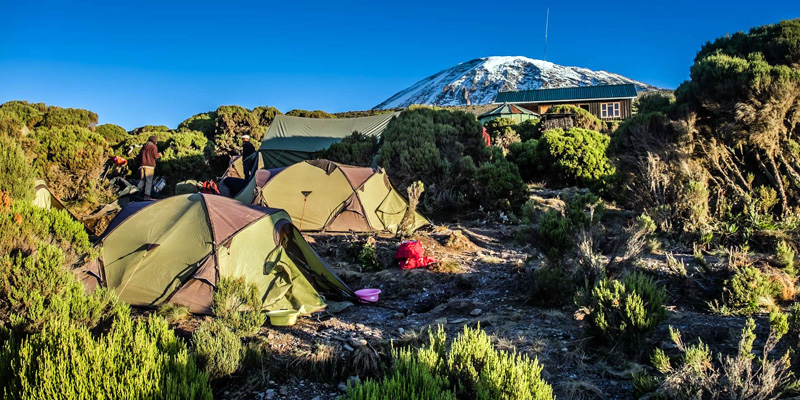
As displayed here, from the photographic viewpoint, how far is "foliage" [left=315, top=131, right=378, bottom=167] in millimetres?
14378

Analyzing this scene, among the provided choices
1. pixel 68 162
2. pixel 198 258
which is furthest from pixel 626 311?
pixel 68 162

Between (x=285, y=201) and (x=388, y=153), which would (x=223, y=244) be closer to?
(x=285, y=201)

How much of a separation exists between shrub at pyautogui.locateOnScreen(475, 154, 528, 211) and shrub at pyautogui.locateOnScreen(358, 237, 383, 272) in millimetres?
4055

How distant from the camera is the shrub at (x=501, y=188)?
427 inches

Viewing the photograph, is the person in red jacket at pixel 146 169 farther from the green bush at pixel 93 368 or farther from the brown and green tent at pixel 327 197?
the green bush at pixel 93 368

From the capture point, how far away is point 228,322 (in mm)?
4414

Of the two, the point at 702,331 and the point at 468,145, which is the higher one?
the point at 468,145

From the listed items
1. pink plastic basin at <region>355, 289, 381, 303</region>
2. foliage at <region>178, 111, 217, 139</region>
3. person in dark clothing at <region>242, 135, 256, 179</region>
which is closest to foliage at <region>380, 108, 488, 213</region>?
person in dark clothing at <region>242, 135, 256, 179</region>

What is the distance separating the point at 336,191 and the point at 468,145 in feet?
19.1

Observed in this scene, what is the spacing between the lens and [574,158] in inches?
525

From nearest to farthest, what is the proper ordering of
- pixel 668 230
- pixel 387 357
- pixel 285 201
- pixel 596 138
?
1. pixel 387 357
2. pixel 668 230
3. pixel 285 201
4. pixel 596 138

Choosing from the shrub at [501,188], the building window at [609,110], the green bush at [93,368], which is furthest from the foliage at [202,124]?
the building window at [609,110]

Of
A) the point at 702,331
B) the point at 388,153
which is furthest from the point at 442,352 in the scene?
the point at 388,153

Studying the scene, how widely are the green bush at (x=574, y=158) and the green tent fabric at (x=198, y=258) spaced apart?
9134 millimetres
